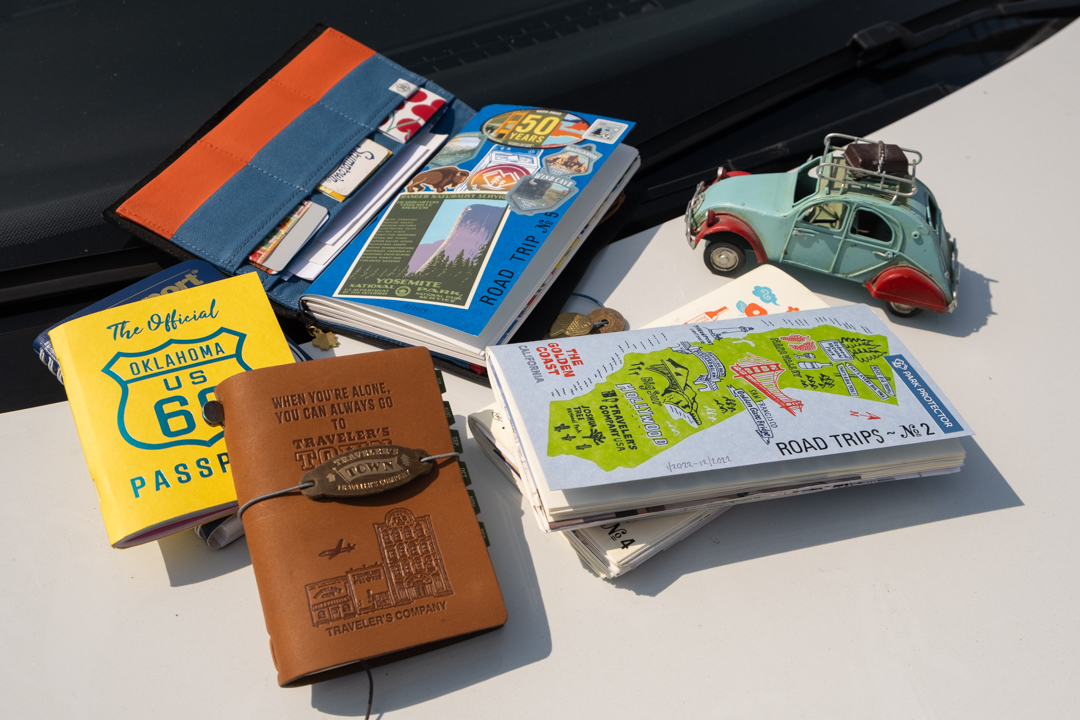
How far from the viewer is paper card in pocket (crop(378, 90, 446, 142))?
4.72 ft

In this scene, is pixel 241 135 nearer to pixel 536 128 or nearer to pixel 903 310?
pixel 536 128

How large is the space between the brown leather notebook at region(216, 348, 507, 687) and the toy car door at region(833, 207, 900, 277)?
30.3 inches

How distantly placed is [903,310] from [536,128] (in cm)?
75

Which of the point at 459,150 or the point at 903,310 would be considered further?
the point at 459,150

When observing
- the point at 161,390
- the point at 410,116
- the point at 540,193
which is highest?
the point at 410,116

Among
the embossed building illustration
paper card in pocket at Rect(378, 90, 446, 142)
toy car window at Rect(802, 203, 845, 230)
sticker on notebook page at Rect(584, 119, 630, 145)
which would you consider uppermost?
paper card in pocket at Rect(378, 90, 446, 142)

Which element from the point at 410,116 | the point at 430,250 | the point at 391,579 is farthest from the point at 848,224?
the point at 391,579

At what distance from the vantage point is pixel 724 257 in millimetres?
1387

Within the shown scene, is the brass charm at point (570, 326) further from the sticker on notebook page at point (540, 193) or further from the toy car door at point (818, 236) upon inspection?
the toy car door at point (818, 236)

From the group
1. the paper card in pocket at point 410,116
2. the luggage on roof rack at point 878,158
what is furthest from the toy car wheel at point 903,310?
the paper card in pocket at point 410,116

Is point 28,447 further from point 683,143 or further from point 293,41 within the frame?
point 683,143

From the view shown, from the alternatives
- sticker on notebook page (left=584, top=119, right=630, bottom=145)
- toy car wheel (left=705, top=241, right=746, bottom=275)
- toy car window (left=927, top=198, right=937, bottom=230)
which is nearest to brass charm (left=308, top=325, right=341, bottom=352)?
sticker on notebook page (left=584, top=119, right=630, bottom=145)

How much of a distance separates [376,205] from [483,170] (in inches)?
8.3

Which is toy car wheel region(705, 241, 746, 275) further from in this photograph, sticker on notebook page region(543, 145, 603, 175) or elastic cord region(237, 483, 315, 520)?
elastic cord region(237, 483, 315, 520)
